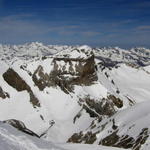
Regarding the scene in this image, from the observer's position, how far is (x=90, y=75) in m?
151

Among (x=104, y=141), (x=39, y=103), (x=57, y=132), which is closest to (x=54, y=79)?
(x=39, y=103)

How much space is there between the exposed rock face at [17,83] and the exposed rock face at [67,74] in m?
6.07

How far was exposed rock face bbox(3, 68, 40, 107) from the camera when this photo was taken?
434ft

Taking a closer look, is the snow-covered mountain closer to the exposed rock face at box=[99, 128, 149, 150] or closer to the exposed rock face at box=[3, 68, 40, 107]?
the exposed rock face at box=[3, 68, 40, 107]

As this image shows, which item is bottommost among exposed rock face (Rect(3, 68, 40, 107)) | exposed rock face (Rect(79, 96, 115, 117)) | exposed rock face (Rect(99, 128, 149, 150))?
exposed rock face (Rect(79, 96, 115, 117))

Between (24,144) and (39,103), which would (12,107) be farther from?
(24,144)

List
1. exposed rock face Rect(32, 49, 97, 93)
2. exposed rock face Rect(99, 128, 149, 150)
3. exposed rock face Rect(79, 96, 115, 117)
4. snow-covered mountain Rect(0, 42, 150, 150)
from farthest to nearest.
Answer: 1. exposed rock face Rect(32, 49, 97, 93)
2. exposed rock face Rect(79, 96, 115, 117)
3. snow-covered mountain Rect(0, 42, 150, 150)
4. exposed rock face Rect(99, 128, 149, 150)

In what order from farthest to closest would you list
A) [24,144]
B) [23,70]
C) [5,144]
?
[23,70]
[24,144]
[5,144]

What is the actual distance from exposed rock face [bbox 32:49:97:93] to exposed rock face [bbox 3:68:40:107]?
19.9 ft

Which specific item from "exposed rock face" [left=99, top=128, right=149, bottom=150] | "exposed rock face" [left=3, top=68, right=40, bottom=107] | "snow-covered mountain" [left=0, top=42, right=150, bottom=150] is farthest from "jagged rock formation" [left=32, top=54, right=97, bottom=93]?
"exposed rock face" [left=99, top=128, right=149, bottom=150]

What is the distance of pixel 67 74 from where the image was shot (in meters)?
150

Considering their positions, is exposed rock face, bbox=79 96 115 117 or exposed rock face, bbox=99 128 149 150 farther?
exposed rock face, bbox=79 96 115 117

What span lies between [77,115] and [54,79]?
2875 cm

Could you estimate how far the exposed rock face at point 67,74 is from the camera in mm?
142125
